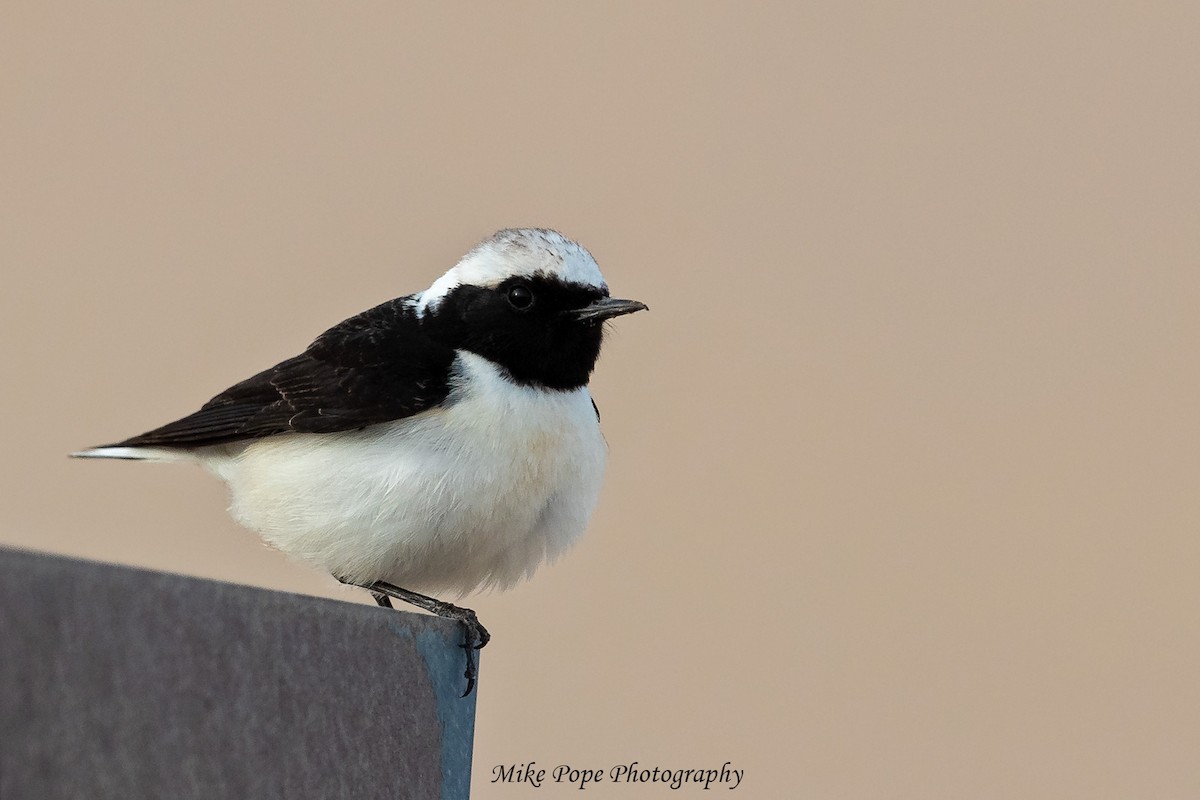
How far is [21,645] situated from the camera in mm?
1723

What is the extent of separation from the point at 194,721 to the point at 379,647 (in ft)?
2.21

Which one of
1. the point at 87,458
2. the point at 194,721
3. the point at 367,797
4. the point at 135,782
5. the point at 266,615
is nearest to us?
the point at 135,782

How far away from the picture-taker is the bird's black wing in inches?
160

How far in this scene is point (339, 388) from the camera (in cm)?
421

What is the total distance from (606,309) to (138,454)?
1.85 m

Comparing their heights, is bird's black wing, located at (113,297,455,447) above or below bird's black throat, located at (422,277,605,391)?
below

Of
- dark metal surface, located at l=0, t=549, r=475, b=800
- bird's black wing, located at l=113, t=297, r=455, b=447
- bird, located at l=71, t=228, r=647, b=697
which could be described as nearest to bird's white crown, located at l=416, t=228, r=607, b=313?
bird, located at l=71, t=228, r=647, b=697

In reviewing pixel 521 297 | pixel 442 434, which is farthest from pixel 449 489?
pixel 521 297

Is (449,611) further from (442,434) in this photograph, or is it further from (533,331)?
(533,331)

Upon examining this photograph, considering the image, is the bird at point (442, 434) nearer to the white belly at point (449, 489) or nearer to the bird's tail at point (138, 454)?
the white belly at point (449, 489)

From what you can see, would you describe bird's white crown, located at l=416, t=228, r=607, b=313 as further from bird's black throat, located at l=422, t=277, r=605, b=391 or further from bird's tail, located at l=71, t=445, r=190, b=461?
bird's tail, located at l=71, t=445, r=190, b=461

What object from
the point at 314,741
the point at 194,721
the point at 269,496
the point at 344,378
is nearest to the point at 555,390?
the point at 344,378

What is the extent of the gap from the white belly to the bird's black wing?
0.19 ft

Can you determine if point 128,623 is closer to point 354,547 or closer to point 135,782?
point 135,782
